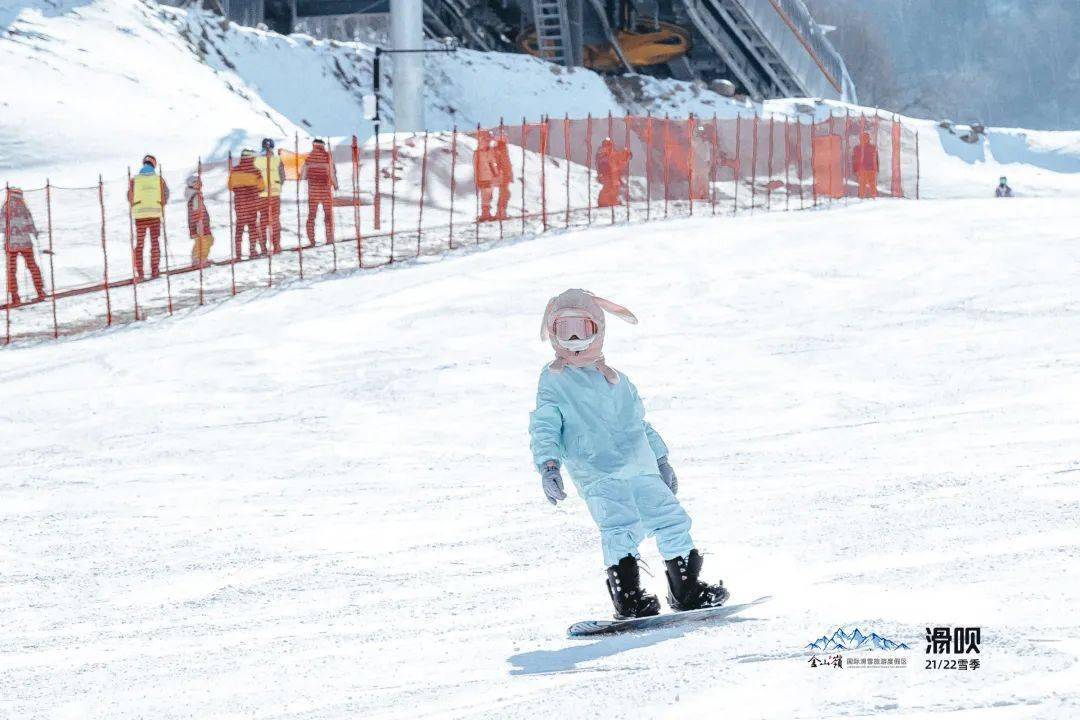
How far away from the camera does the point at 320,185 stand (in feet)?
72.8

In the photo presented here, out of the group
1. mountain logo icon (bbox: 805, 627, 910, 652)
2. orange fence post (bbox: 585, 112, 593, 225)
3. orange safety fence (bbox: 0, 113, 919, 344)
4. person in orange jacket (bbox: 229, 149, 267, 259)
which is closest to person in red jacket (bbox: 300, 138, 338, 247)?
orange safety fence (bbox: 0, 113, 919, 344)

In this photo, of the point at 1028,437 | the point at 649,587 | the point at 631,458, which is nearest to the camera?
the point at 631,458

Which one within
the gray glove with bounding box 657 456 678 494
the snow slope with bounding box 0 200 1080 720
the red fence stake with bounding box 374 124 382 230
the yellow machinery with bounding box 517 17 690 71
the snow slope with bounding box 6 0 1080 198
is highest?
the yellow machinery with bounding box 517 17 690 71

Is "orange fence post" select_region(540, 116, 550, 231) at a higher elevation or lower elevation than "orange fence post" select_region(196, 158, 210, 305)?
higher

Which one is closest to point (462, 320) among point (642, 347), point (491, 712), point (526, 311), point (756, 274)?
point (526, 311)

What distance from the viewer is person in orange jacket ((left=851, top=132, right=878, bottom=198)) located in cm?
2859

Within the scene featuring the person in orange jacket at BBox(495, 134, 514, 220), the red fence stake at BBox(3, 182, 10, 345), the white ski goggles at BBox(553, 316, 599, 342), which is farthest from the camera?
the person in orange jacket at BBox(495, 134, 514, 220)

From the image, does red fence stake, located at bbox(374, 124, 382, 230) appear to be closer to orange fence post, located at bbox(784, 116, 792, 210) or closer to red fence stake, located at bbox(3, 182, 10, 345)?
red fence stake, located at bbox(3, 182, 10, 345)

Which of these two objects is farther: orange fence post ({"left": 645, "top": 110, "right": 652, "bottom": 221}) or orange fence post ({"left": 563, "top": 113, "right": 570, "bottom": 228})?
orange fence post ({"left": 645, "top": 110, "right": 652, "bottom": 221})

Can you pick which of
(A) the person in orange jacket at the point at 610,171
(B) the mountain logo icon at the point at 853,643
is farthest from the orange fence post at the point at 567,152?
(B) the mountain logo icon at the point at 853,643

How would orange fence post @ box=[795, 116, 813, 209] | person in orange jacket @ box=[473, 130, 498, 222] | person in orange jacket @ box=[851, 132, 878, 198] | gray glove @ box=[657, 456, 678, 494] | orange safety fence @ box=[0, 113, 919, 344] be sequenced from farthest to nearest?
1. person in orange jacket @ box=[851, 132, 878, 198]
2. orange fence post @ box=[795, 116, 813, 209]
3. person in orange jacket @ box=[473, 130, 498, 222]
4. orange safety fence @ box=[0, 113, 919, 344]
5. gray glove @ box=[657, 456, 678, 494]

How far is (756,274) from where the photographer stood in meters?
20.0

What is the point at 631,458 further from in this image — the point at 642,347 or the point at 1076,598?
the point at 642,347

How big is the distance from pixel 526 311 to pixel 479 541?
30.0ft
